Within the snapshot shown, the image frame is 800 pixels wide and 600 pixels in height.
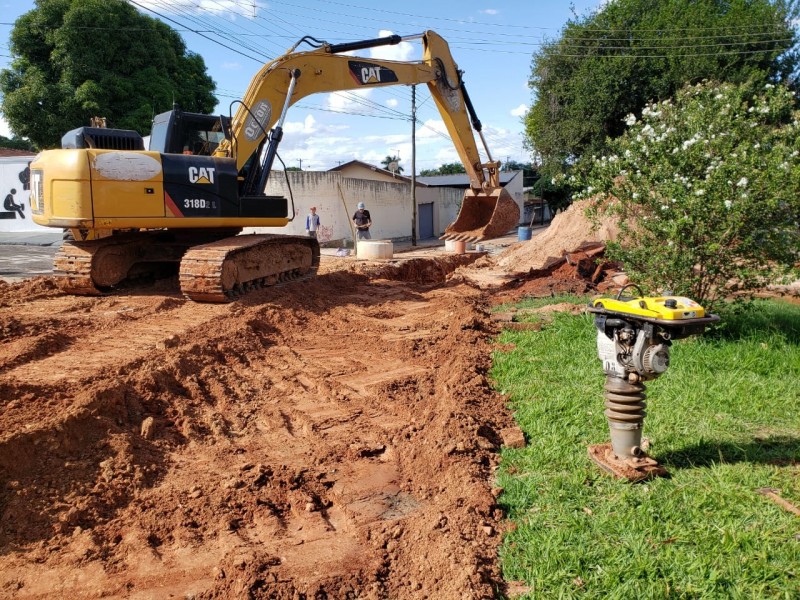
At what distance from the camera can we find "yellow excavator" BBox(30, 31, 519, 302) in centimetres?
847

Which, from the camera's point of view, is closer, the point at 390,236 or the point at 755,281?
the point at 755,281

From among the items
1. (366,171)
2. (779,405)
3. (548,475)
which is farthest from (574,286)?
(366,171)

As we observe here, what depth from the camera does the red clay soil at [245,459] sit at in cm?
306

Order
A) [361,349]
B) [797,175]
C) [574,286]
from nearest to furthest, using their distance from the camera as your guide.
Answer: [797,175] → [361,349] → [574,286]

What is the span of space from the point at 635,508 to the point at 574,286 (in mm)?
8193

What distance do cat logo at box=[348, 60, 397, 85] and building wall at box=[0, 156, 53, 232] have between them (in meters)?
17.8

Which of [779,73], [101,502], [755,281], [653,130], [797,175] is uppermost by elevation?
[779,73]

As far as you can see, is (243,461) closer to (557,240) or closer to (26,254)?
(557,240)

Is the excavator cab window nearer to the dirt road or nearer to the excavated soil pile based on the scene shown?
the dirt road

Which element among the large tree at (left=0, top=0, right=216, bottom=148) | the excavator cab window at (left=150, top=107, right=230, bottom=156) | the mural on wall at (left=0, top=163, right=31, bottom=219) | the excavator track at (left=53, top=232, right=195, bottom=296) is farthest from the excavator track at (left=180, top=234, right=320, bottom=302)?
the large tree at (left=0, top=0, right=216, bottom=148)

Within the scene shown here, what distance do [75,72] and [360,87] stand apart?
2098 cm

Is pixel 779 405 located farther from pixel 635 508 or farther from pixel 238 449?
pixel 238 449

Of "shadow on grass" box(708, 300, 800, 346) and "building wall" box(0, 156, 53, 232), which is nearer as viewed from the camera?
"shadow on grass" box(708, 300, 800, 346)

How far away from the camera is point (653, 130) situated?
6641mm
